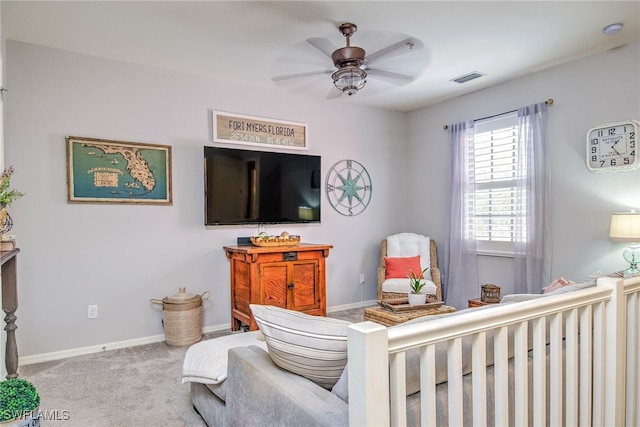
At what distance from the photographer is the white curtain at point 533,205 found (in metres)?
3.76

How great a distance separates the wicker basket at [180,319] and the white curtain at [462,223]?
116 inches

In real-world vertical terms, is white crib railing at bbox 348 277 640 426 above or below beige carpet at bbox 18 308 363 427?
above

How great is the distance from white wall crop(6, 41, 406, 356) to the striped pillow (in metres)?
2.61

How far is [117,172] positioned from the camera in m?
3.43

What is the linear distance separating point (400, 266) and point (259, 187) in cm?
185

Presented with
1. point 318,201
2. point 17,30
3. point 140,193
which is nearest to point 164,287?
point 140,193

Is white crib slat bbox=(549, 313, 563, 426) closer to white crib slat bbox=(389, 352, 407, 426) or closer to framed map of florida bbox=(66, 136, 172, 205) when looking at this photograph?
white crib slat bbox=(389, 352, 407, 426)

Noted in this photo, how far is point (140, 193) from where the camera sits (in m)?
3.54

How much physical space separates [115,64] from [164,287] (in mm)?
2087

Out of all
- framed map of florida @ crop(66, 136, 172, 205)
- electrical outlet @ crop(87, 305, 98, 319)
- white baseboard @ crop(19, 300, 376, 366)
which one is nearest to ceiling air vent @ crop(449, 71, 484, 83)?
framed map of florida @ crop(66, 136, 172, 205)

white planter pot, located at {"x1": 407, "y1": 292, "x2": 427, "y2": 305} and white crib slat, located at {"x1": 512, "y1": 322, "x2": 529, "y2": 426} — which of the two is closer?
white crib slat, located at {"x1": 512, "y1": 322, "x2": 529, "y2": 426}

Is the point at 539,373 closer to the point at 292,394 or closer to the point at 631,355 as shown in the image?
the point at 631,355

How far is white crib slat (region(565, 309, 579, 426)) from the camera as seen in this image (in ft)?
4.47

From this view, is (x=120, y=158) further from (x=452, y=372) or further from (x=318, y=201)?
(x=452, y=372)
